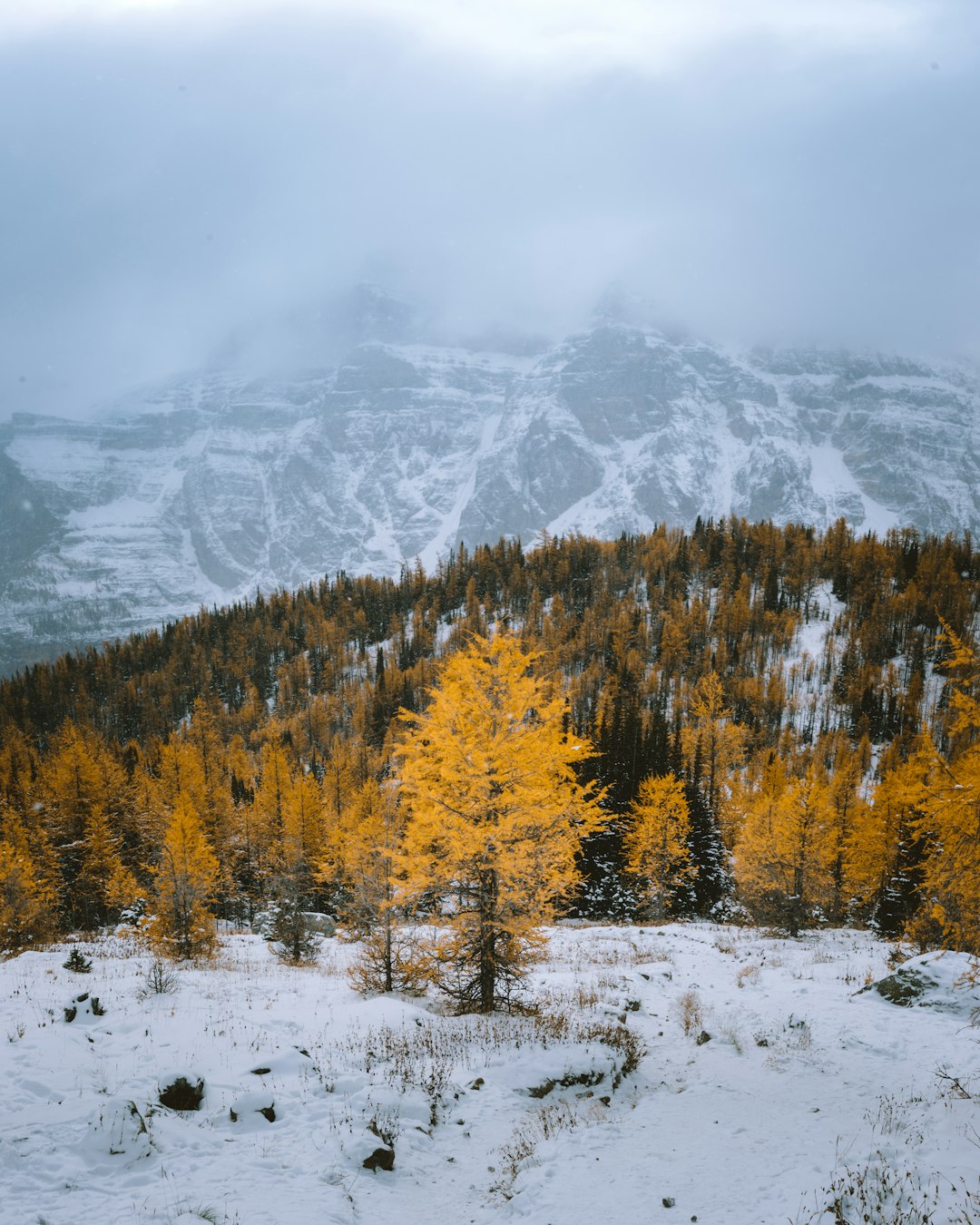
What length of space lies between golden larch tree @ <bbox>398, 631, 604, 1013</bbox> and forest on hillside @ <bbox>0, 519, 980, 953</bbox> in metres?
0.69

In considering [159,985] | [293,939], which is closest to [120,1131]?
[159,985]

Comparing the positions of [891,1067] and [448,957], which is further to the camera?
[448,957]

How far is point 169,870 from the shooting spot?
84.1 feet

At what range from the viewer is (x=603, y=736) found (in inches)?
2251

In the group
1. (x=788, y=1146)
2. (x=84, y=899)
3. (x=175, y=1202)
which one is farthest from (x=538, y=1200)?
(x=84, y=899)

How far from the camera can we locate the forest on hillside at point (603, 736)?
27.9 m

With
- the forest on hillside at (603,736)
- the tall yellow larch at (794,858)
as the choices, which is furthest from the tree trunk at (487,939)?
the tall yellow larch at (794,858)

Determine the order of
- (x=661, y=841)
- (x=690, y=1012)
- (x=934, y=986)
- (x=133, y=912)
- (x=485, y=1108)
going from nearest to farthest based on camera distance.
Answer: (x=485, y=1108) → (x=934, y=986) → (x=690, y=1012) → (x=133, y=912) → (x=661, y=841)

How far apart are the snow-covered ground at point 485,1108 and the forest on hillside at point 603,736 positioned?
9.44ft

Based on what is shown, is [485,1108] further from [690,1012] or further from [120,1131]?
[690,1012]

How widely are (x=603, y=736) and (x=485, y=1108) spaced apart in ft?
162

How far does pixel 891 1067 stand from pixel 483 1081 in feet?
21.3

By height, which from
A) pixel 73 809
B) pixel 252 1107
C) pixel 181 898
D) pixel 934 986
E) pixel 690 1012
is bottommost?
pixel 73 809

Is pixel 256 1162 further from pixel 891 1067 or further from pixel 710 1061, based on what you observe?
pixel 891 1067
